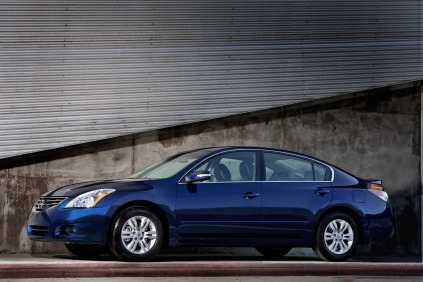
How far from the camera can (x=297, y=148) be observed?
17.0 metres

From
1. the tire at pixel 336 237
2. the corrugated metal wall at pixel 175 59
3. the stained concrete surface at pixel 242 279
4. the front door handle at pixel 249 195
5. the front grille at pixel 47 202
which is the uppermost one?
A: the corrugated metal wall at pixel 175 59

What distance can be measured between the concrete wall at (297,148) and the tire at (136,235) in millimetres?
3855

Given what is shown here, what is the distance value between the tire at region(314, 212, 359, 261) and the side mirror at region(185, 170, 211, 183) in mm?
1897

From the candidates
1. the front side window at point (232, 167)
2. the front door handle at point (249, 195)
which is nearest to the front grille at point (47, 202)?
the front side window at point (232, 167)

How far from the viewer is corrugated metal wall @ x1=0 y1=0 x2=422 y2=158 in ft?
52.1

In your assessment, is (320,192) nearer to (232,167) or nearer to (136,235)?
(232,167)

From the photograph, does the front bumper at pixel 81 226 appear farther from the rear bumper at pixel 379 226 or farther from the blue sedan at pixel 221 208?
the rear bumper at pixel 379 226

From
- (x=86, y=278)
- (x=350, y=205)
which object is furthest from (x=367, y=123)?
(x=86, y=278)

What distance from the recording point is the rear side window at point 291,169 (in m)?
13.1

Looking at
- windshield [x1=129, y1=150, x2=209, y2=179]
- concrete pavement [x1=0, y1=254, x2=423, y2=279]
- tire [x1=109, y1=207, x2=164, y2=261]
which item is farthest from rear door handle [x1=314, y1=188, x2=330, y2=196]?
tire [x1=109, y1=207, x2=164, y2=261]

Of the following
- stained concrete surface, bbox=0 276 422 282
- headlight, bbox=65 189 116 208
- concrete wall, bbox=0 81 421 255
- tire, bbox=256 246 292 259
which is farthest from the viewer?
concrete wall, bbox=0 81 421 255

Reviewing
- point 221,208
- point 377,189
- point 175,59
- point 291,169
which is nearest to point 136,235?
point 221,208

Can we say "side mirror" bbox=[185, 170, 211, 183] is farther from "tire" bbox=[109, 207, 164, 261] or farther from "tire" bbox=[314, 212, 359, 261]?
"tire" bbox=[314, 212, 359, 261]

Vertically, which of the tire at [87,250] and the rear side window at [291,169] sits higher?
the rear side window at [291,169]
